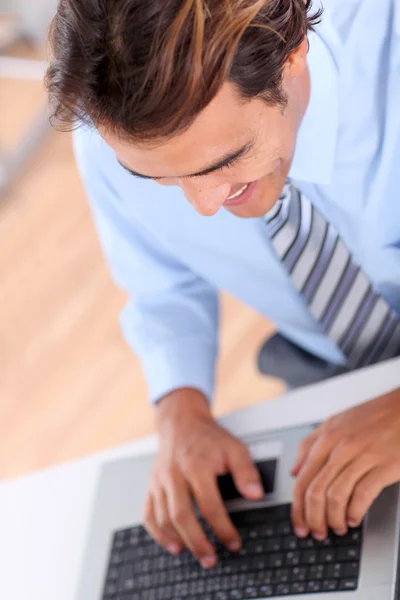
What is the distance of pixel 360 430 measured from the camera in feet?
2.81

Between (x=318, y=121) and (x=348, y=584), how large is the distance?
0.45 meters

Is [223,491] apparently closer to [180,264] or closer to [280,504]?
[280,504]

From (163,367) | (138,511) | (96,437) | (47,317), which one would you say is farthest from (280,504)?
(47,317)

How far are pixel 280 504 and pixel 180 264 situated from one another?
41 cm

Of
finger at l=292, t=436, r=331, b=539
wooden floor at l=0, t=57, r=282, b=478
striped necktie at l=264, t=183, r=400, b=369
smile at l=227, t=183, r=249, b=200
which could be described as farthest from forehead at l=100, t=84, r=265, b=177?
wooden floor at l=0, t=57, r=282, b=478

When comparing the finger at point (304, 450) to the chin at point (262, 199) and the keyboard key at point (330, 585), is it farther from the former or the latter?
the chin at point (262, 199)

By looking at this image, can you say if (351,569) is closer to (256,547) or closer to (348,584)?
(348,584)

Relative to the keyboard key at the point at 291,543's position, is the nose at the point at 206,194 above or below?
above

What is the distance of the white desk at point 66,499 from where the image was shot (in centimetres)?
97

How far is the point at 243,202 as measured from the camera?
2.86ft

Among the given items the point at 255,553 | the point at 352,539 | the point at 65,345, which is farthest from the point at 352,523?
the point at 65,345

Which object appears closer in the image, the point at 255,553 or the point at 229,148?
the point at 229,148

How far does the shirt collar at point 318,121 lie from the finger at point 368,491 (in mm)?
313

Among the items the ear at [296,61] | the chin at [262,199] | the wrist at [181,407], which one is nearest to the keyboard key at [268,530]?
the wrist at [181,407]
